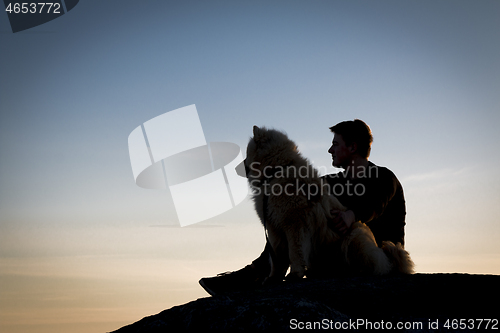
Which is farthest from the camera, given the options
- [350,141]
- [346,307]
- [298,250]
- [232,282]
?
[350,141]

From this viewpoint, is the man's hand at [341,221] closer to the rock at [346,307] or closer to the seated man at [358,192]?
the seated man at [358,192]

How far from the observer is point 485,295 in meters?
3.90

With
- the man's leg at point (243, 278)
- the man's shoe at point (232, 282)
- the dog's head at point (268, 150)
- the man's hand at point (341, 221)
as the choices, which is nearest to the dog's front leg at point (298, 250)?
the man's hand at point (341, 221)

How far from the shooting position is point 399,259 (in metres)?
4.53

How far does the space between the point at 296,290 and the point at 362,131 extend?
7.79 ft

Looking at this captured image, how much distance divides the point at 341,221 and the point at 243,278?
4.94 ft

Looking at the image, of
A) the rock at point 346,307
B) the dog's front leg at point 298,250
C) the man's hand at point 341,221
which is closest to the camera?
the rock at point 346,307

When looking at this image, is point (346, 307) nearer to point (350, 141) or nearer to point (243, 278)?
point (243, 278)

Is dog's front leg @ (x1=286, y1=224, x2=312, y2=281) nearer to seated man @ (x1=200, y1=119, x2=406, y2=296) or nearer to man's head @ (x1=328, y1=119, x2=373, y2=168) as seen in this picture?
seated man @ (x1=200, y1=119, x2=406, y2=296)

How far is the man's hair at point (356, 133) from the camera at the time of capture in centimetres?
504

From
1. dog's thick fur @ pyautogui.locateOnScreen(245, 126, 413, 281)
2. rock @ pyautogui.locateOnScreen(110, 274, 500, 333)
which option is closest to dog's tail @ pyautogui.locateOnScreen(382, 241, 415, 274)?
dog's thick fur @ pyautogui.locateOnScreen(245, 126, 413, 281)

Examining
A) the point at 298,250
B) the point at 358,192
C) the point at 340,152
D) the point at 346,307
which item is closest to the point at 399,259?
the point at 358,192

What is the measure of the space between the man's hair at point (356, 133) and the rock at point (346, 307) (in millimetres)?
1708

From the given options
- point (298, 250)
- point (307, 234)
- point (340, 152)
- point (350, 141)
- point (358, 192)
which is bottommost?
point (298, 250)
